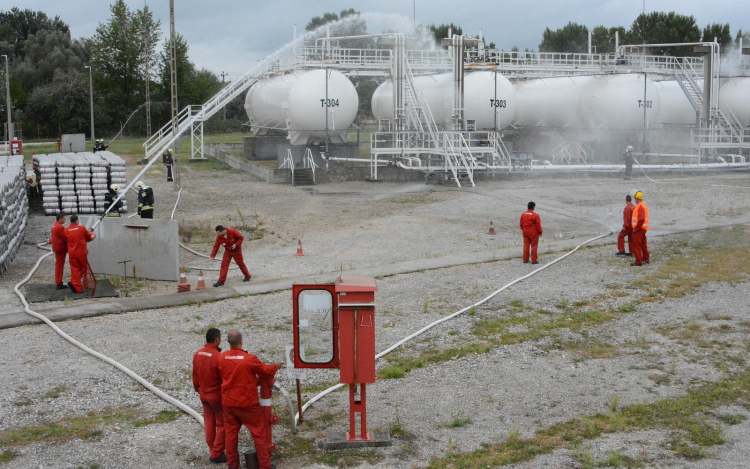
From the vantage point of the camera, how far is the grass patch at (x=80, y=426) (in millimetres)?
7508

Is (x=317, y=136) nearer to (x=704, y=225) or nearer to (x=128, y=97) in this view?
(x=704, y=225)

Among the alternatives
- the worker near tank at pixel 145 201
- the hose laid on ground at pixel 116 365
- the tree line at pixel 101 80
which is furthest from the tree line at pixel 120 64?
the hose laid on ground at pixel 116 365

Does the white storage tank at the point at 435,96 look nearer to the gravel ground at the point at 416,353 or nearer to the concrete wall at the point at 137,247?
the gravel ground at the point at 416,353

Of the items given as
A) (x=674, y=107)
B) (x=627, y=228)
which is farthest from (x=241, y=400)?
(x=674, y=107)

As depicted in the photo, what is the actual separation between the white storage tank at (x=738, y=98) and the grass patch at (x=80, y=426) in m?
38.8

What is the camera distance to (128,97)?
7044cm

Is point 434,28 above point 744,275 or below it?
above

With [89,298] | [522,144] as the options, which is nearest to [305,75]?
[522,144]

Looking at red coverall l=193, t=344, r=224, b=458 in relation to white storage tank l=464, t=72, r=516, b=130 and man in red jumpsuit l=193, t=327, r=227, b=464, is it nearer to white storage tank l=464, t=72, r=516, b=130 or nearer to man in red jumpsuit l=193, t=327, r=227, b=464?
man in red jumpsuit l=193, t=327, r=227, b=464

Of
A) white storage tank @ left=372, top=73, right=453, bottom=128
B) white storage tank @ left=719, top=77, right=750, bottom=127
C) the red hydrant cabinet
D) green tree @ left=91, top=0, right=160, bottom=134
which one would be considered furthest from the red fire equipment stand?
green tree @ left=91, top=0, right=160, bottom=134

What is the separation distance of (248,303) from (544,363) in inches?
212

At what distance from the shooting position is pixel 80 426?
7.82 meters

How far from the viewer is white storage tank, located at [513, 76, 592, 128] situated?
40594mm

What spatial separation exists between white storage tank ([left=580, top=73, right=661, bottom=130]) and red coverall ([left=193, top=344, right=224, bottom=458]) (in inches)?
1374
